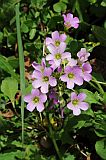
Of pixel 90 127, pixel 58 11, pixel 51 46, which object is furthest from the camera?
pixel 58 11

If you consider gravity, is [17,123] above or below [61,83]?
below

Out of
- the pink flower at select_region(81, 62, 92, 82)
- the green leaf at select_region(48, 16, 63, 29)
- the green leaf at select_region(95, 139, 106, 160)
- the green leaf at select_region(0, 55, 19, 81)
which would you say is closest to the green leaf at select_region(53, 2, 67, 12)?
the green leaf at select_region(48, 16, 63, 29)

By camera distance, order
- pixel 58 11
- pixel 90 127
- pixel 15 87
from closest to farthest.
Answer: pixel 90 127
pixel 15 87
pixel 58 11

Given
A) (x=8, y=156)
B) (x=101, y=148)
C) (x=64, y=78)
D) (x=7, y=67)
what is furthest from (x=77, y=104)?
(x=7, y=67)

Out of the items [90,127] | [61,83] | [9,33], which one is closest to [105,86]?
[90,127]

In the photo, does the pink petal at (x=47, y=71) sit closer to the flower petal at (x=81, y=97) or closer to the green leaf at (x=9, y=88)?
the flower petal at (x=81, y=97)

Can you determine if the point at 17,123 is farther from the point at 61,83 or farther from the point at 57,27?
the point at 57,27
